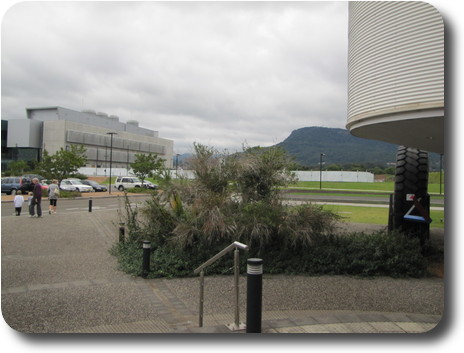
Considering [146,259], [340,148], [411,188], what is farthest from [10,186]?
[340,148]

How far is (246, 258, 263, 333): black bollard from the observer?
4.37 m

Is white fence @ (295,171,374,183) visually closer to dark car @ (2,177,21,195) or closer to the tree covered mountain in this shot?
the tree covered mountain

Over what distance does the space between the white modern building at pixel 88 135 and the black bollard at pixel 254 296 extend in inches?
1994

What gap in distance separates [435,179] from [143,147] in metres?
53.8

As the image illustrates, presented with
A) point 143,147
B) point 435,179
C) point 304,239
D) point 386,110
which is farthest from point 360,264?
point 143,147

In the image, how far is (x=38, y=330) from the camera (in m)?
4.74

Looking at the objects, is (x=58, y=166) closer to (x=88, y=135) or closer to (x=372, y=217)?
(x=372, y=217)

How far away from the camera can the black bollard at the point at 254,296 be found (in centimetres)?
437

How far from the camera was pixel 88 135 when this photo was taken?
70750 mm

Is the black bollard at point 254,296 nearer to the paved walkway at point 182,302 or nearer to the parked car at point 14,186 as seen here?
the paved walkway at point 182,302

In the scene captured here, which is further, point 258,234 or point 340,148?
point 340,148

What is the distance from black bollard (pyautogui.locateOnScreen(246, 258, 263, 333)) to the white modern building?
50652mm

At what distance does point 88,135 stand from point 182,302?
69927 mm

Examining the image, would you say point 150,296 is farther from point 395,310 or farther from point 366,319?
point 395,310
